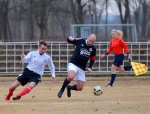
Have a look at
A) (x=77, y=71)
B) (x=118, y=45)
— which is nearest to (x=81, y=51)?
(x=77, y=71)

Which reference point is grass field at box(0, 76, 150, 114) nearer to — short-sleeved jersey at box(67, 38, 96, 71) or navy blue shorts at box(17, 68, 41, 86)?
navy blue shorts at box(17, 68, 41, 86)

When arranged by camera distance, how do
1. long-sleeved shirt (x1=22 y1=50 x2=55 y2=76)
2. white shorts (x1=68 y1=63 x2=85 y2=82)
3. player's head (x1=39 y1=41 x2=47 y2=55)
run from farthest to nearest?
white shorts (x1=68 y1=63 x2=85 y2=82), long-sleeved shirt (x1=22 y1=50 x2=55 y2=76), player's head (x1=39 y1=41 x2=47 y2=55)

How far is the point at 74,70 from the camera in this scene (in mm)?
13758

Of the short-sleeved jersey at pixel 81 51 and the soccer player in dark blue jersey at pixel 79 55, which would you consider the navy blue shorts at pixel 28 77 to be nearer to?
the soccer player in dark blue jersey at pixel 79 55

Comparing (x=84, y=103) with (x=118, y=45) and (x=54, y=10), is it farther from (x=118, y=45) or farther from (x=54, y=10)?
(x=54, y=10)

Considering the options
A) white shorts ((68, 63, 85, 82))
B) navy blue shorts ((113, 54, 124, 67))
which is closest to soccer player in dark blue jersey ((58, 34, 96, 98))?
white shorts ((68, 63, 85, 82))

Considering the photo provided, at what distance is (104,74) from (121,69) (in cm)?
496

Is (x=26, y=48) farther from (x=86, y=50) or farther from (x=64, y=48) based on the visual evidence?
(x=86, y=50)

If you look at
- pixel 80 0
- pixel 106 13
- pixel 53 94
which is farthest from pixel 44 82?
pixel 106 13

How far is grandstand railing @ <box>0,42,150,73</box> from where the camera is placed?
24062mm

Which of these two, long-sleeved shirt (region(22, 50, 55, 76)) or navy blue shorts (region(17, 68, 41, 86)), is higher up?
long-sleeved shirt (region(22, 50, 55, 76))

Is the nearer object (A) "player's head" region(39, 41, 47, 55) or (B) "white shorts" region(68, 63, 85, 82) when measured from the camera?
(A) "player's head" region(39, 41, 47, 55)

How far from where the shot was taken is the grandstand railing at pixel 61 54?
78.9 feet

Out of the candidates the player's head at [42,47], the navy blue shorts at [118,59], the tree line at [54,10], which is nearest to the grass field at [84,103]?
the navy blue shorts at [118,59]
